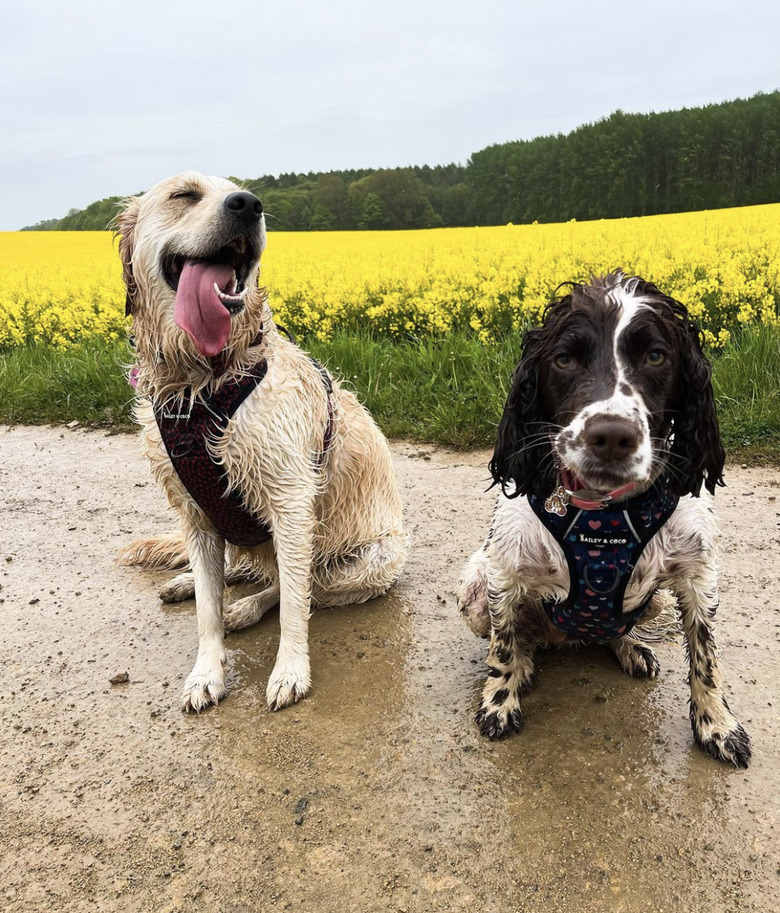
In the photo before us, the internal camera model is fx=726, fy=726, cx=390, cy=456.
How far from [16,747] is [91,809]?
52 cm

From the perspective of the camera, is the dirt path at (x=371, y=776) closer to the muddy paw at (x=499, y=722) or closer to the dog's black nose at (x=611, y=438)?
the muddy paw at (x=499, y=722)

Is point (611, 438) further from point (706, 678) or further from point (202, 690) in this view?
point (202, 690)

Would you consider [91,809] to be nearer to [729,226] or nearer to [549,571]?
[549,571]

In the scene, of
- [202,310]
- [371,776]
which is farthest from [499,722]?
[202,310]

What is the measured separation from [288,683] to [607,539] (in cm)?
139

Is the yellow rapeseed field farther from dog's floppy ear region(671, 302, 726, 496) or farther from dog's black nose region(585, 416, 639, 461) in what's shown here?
dog's black nose region(585, 416, 639, 461)

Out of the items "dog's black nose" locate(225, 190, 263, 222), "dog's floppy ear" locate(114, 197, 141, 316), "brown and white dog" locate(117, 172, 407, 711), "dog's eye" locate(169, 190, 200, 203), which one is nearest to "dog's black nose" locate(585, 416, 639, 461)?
"brown and white dog" locate(117, 172, 407, 711)

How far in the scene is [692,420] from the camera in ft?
7.50

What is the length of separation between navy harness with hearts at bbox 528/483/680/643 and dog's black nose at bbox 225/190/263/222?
151 cm

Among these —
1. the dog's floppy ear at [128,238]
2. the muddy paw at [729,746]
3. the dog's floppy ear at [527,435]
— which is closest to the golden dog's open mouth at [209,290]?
the dog's floppy ear at [128,238]

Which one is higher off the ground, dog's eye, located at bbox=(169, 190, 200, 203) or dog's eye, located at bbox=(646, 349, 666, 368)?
dog's eye, located at bbox=(169, 190, 200, 203)


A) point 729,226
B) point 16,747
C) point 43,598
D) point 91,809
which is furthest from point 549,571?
point 729,226

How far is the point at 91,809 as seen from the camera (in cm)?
235

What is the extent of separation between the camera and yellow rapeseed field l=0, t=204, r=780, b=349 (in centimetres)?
759
